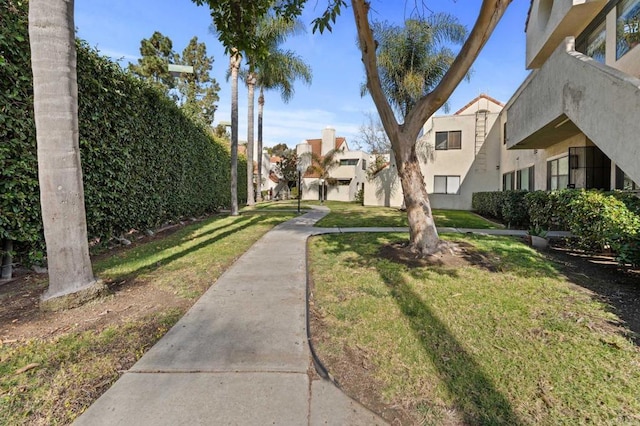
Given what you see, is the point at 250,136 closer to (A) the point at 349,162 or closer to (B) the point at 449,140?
(B) the point at 449,140

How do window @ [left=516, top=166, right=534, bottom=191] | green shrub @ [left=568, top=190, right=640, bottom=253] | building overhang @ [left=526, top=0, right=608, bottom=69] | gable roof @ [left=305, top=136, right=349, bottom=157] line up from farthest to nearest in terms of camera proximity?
gable roof @ [left=305, top=136, right=349, bottom=157] < window @ [left=516, top=166, right=534, bottom=191] < building overhang @ [left=526, top=0, right=608, bottom=69] < green shrub @ [left=568, top=190, right=640, bottom=253]

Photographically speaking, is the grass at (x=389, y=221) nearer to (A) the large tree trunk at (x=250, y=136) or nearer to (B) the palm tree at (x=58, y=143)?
(B) the palm tree at (x=58, y=143)

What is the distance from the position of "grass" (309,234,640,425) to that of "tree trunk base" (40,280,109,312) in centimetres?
272

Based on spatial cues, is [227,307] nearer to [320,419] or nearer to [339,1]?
[320,419]

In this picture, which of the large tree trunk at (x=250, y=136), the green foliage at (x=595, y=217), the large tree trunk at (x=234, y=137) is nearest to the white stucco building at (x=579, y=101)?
the green foliage at (x=595, y=217)

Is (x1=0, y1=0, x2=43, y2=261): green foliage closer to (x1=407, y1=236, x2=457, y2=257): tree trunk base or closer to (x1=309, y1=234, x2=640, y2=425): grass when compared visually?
(x1=309, y1=234, x2=640, y2=425): grass

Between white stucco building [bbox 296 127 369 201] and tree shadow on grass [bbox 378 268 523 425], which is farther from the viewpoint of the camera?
white stucco building [bbox 296 127 369 201]

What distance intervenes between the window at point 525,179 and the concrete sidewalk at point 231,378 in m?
14.2

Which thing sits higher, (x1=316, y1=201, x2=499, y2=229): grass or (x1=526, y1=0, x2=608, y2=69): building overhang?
(x1=526, y1=0, x2=608, y2=69): building overhang

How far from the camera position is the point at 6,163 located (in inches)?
172

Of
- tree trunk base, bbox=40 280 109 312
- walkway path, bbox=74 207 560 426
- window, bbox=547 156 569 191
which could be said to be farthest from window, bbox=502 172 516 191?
tree trunk base, bbox=40 280 109 312

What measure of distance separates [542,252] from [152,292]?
24.9 ft

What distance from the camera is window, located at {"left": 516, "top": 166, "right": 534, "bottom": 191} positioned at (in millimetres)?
14256

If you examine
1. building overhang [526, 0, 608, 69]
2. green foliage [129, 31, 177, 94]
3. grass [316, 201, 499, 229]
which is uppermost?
green foliage [129, 31, 177, 94]
